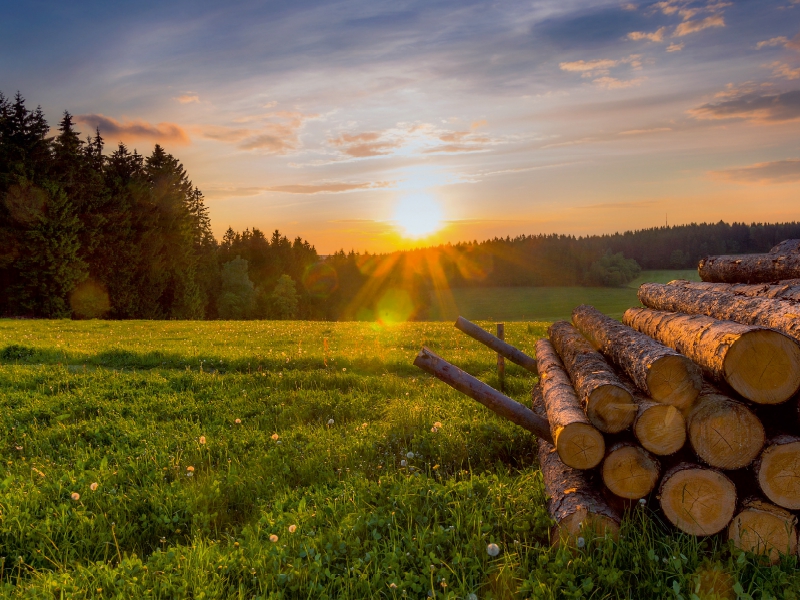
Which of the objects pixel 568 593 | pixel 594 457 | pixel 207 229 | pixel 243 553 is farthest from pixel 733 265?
pixel 207 229

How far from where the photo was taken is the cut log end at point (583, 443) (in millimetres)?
4340

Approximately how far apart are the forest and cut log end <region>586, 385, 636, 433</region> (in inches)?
1743

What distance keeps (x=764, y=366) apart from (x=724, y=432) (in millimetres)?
604

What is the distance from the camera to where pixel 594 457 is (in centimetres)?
435

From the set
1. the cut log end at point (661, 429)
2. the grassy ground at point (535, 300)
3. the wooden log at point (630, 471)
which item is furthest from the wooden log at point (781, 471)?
the grassy ground at point (535, 300)

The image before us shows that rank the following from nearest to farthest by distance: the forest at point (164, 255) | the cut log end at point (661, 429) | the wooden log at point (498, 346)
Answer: the cut log end at point (661, 429) → the wooden log at point (498, 346) → the forest at point (164, 255)

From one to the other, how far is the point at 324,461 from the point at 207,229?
65912 millimetres

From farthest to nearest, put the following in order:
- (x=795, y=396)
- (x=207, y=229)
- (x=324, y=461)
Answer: (x=207, y=229) → (x=324, y=461) → (x=795, y=396)

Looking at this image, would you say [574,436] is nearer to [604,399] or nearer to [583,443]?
[583,443]

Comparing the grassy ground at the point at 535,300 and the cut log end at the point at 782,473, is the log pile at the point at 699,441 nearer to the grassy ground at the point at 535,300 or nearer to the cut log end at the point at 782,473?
the cut log end at the point at 782,473

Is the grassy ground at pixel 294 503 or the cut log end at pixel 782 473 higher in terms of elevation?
the cut log end at pixel 782 473

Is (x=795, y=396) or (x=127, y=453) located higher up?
(x=795, y=396)

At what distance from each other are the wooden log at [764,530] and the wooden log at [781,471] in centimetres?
9

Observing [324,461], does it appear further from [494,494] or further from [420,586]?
[420,586]
